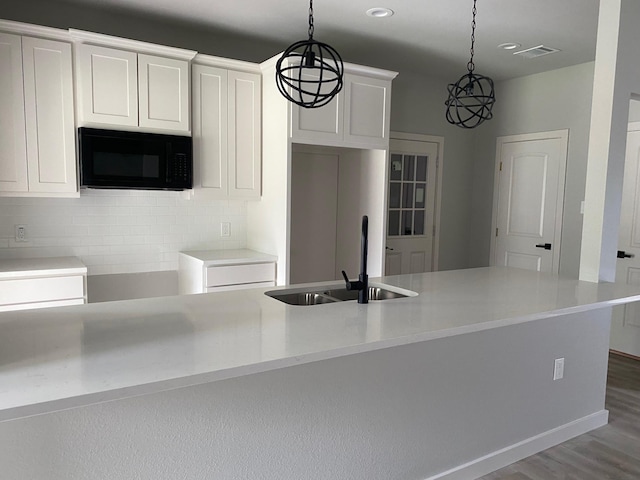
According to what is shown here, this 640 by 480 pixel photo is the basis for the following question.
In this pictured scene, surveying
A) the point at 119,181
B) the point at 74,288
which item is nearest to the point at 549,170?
the point at 119,181

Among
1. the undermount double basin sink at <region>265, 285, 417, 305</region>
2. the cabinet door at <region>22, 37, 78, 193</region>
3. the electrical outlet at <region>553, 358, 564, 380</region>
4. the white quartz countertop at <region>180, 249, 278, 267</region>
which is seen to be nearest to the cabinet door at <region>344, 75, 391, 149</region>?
the white quartz countertop at <region>180, 249, 278, 267</region>

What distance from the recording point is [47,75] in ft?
10.1

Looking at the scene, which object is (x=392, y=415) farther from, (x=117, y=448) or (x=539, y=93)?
(x=539, y=93)

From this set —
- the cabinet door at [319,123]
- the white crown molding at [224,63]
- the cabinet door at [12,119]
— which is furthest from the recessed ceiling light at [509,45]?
the cabinet door at [12,119]

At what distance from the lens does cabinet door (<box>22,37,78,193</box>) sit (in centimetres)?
305

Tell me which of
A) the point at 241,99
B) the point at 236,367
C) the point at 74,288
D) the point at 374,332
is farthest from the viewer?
the point at 241,99

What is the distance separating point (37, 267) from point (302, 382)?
2058 millimetres

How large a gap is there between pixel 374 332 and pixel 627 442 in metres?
2.14

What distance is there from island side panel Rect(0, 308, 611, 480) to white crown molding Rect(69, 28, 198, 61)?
2.47 m

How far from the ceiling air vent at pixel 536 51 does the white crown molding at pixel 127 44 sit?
275 cm

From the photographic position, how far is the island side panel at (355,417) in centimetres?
156

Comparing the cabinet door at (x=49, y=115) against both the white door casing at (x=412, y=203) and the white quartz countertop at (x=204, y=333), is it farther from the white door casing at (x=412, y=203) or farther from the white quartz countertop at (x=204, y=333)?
the white door casing at (x=412, y=203)

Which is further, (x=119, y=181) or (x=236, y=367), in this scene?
(x=119, y=181)

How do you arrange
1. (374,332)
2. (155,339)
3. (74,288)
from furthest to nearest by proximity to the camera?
1. (74,288)
2. (374,332)
3. (155,339)
